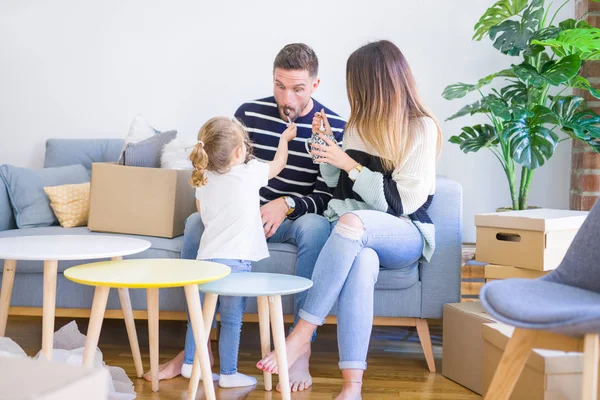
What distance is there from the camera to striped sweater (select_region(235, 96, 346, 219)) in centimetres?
253

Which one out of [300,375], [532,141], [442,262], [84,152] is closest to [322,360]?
[300,375]

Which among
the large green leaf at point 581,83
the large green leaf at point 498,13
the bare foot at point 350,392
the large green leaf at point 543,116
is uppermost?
the large green leaf at point 498,13

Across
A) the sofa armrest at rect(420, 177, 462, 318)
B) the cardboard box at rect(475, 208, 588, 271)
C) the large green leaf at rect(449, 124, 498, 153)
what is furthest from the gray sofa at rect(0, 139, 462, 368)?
the large green leaf at rect(449, 124, 498, 153)

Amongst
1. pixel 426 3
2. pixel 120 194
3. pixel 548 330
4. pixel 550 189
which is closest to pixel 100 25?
pixel 120 194

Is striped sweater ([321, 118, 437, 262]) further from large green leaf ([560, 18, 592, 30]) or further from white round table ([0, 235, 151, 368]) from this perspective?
large green leaf ([560, 18, 592, 30])

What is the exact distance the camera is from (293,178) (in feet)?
8.33

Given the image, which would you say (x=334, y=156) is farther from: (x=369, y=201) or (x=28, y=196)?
(x=28, y=196)

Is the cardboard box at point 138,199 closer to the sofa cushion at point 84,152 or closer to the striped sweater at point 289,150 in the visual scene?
the striped sweater at point 289,150

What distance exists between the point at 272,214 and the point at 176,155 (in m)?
0.51

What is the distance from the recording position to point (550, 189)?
10.4 feet

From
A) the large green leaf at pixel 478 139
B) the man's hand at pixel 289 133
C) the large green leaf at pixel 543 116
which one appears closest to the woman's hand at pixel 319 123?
the man's hand at pixel 289 133

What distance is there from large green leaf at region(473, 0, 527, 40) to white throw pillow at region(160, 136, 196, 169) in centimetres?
128

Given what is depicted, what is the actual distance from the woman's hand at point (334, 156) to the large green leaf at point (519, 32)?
0.91m

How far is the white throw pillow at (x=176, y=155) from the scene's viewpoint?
260 cm
